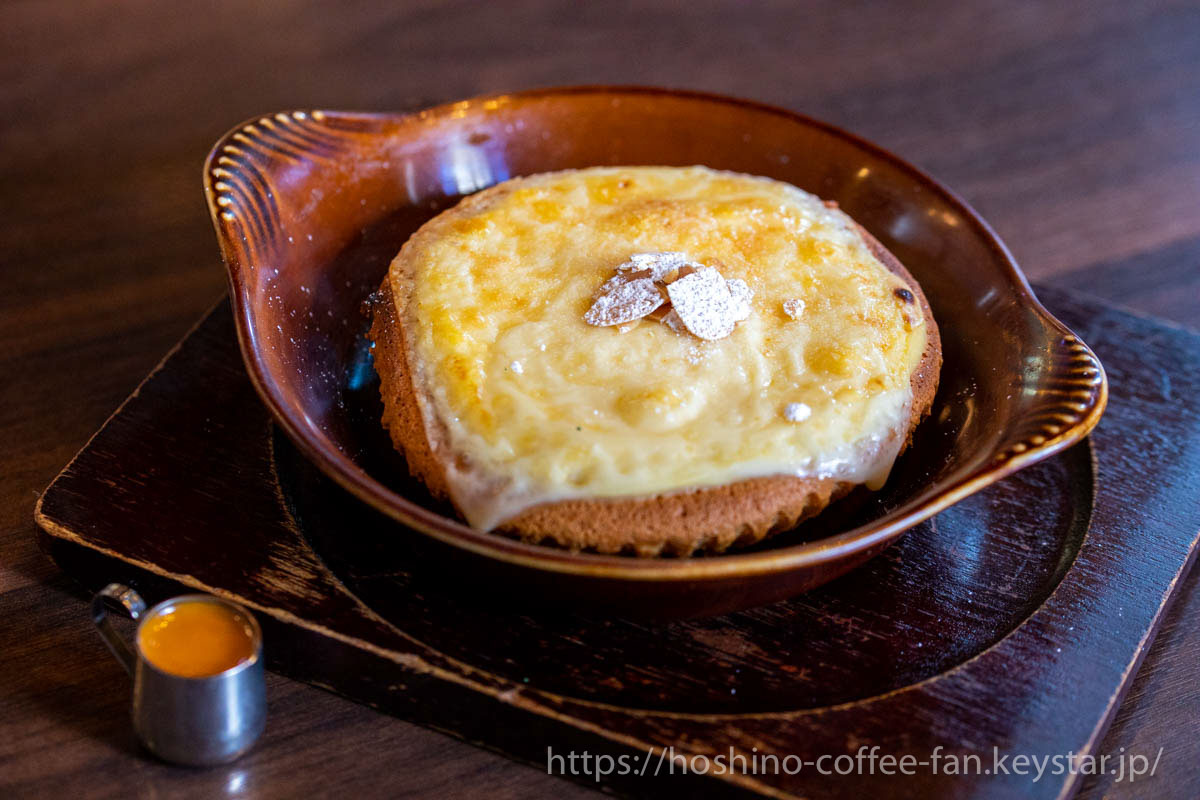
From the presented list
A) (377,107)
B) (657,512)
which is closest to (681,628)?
(657,512)

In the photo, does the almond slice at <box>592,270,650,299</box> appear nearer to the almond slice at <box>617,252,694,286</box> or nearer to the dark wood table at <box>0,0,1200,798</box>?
the almond slice at <box>617,252,694,286</box>

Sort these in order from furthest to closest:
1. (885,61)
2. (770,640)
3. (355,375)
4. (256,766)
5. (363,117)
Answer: (885,61), (363,117), (355,375), (770,640), (256,766)

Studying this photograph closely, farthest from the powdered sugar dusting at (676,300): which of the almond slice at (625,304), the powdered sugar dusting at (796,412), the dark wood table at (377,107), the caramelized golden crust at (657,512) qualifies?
the dark wood table at (377,107)

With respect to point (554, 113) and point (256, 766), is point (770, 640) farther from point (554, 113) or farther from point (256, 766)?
point (554, 113)

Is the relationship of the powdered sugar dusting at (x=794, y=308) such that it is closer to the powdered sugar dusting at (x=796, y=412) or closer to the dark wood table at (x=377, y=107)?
the powdered sugar dusting at (x=796, y=412)

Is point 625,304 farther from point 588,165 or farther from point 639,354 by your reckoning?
point 588,165

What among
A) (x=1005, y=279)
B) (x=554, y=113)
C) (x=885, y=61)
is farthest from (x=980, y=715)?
(x=885, y=61)
